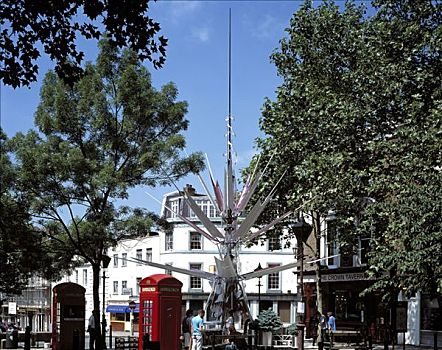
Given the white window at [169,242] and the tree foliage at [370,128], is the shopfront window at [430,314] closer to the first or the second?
the tree foliage at [370,128]

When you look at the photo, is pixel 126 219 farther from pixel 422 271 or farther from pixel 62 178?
pixel 422 271

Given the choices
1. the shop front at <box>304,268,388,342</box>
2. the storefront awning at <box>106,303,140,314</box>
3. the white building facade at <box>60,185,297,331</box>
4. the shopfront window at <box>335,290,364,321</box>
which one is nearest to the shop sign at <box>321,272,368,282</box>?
the shop front at <box>304,268,388,342</box>

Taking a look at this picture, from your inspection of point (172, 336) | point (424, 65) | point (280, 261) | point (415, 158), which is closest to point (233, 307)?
point (172, 336)

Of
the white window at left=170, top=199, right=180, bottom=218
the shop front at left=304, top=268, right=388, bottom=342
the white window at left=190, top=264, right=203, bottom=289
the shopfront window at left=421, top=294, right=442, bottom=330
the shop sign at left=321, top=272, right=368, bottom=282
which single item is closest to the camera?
the shopfront window at left=421, top=294, right=442, bottom=330

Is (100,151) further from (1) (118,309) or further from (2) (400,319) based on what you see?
(1) (118,309)

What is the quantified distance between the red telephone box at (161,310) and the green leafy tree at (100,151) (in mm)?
5085

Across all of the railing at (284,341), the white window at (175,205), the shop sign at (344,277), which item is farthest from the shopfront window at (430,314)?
the white window at (175,205)

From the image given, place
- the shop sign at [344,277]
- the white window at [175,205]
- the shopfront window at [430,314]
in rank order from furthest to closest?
the white window at [175,205] < the shop sign at [344,277] < the shopfront window at [430,314]

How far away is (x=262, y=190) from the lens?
3559 centimetres

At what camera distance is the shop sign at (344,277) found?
141 ft

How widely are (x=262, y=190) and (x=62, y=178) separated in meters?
10.3

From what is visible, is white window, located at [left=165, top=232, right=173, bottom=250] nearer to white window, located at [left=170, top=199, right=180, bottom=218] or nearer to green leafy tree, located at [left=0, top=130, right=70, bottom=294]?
white window, located at [left=170, top=199, right=180, bottom=218]

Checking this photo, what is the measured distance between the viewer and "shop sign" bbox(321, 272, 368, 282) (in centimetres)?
4291

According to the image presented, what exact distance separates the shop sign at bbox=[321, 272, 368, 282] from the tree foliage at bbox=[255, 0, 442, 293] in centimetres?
870
